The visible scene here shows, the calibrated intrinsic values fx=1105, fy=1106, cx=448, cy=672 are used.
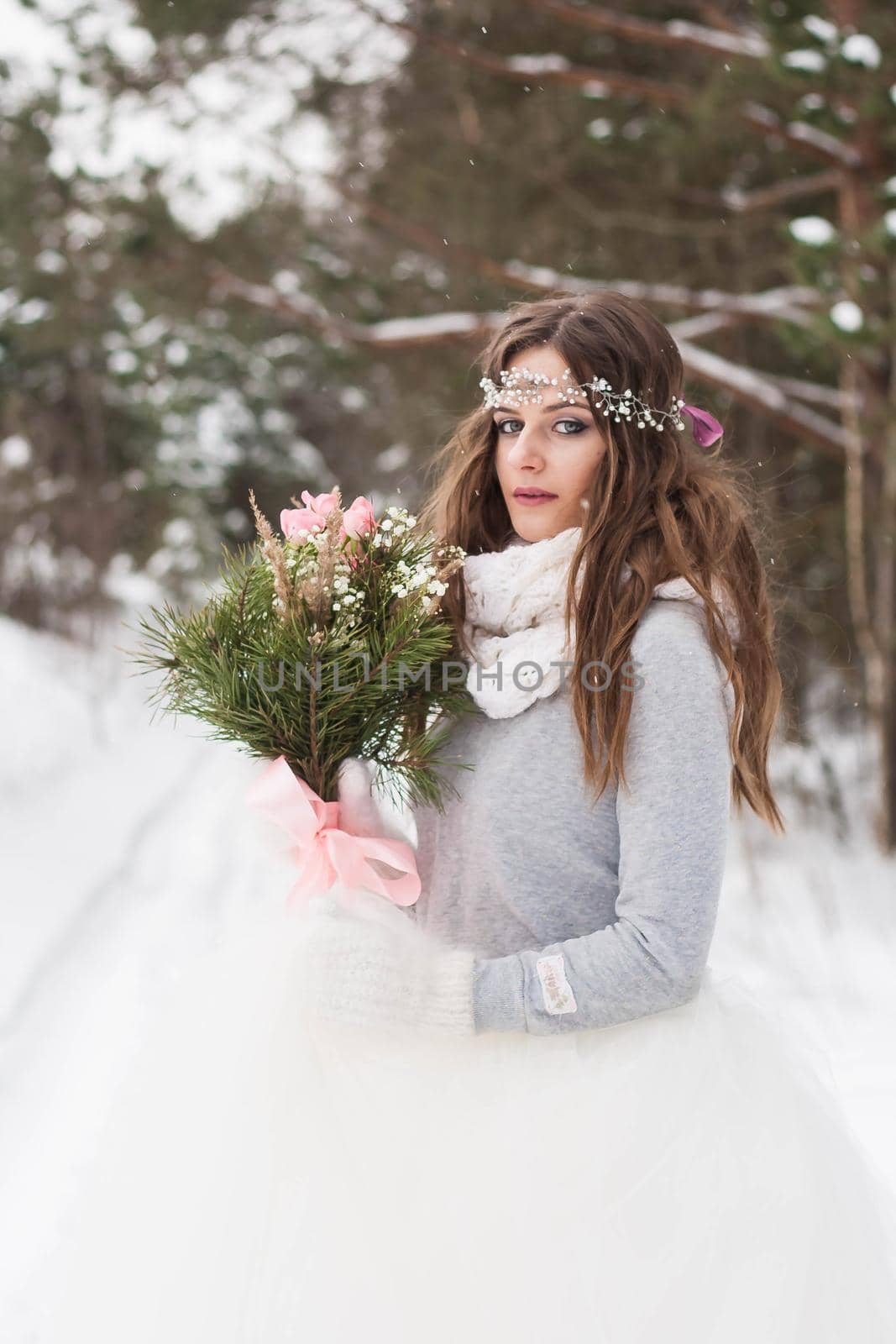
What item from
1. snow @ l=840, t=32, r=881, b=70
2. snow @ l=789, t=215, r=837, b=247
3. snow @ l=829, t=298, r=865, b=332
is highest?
snow @ l=840, t=32, r=881, b=70

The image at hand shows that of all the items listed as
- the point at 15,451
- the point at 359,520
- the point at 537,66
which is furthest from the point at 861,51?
the point at 15,451

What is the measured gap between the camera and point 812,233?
5008mm

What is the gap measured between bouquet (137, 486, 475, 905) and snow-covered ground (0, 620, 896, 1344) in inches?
4.5

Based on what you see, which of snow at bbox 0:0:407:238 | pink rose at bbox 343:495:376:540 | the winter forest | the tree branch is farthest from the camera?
snow at bbox 0:0:407:238

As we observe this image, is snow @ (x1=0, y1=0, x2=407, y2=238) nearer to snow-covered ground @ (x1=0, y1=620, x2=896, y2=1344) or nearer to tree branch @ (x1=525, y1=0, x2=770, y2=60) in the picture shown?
tree branch @ (x1=525, y1=0, x2=770, y2=60)

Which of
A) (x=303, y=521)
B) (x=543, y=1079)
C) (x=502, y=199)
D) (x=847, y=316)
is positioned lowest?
(x=543, y=1079)

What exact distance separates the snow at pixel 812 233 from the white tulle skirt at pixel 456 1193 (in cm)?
432

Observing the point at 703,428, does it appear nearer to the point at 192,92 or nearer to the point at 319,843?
the point at 319,843

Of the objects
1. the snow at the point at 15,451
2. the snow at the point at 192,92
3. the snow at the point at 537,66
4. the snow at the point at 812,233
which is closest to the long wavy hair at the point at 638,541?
the snow at the point at 812,233

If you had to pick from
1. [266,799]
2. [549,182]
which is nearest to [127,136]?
[549,182]

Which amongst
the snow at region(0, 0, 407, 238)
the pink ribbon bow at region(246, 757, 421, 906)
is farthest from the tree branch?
the pink ribbon bow at region(246, 757, 421, 906)

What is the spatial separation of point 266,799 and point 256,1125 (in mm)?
420

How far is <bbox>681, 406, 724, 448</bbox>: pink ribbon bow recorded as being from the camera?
1.84 meters

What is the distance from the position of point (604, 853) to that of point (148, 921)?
4037 mm
